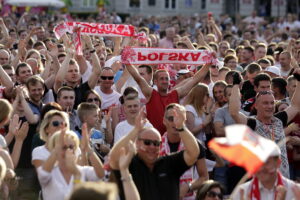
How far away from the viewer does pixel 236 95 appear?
10.5m

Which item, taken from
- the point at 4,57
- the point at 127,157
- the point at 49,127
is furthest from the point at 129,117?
the point at 4,57

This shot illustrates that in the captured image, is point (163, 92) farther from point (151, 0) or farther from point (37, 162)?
point (151, 0)

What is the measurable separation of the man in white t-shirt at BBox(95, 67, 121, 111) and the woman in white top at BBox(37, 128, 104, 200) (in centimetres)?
420

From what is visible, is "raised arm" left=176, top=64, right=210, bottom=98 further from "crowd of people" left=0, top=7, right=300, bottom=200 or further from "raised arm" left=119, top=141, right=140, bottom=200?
"raised arm" left=119, top=141, right=140, bottom=200

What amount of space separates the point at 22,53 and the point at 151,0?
45.0 m

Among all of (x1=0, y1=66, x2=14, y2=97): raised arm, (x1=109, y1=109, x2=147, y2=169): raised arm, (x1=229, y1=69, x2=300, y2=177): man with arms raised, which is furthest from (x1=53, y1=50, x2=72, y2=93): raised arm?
(x1=109, y1=109, x2=147, y2=169): raised arm

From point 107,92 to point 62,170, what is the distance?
457 cm

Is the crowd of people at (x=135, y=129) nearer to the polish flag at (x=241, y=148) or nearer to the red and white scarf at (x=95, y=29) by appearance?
the red and white scarf at (x=95, y=29)

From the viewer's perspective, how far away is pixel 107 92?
12312 mm

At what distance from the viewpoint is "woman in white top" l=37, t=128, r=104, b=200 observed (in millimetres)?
7648

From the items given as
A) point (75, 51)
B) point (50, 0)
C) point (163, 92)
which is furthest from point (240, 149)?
point (50, 0)

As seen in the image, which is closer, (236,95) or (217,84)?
(236,95)

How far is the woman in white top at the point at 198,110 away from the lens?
1104 cm

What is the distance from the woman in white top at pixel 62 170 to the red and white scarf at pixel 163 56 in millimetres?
3959
